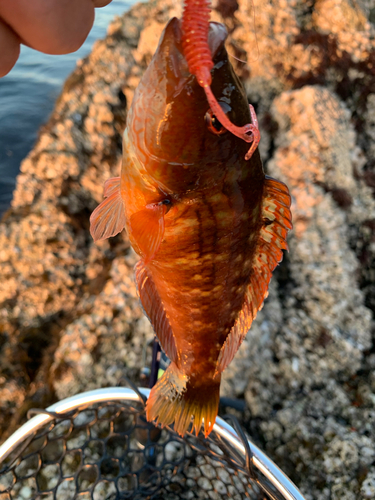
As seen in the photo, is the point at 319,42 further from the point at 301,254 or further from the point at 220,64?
the point at 220,64

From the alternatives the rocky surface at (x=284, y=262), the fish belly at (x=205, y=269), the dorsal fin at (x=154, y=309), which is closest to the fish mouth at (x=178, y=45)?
the fish belly at (x=205, y=269)

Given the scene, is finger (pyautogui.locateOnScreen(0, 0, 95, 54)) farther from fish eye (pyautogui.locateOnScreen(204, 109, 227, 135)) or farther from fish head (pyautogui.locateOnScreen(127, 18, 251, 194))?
fish eye (pyautogui.locateOnScreen(204, 109, 227, 135))

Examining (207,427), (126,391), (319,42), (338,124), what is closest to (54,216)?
(126,391)

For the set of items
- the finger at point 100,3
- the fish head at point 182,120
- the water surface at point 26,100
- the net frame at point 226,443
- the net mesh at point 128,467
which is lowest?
the water surface at point 26,100

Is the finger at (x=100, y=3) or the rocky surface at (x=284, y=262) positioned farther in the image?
the rocky surface at (x=284, y=262)

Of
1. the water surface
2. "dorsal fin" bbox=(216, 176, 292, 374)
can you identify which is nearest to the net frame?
"dorsal fin" bbox=(216, 176, 292, 374)

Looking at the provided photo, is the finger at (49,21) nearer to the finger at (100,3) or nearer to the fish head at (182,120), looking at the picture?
the finger at (100,3)

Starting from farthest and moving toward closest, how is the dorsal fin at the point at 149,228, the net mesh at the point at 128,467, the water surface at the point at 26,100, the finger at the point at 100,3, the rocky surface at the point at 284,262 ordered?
the water surface at the point at 26,100, the rocky surface at the point at 284,262, the net mesh at the point at 128,467, the dorsal fin at the point at 149,228, the finger at the point at 100,3
